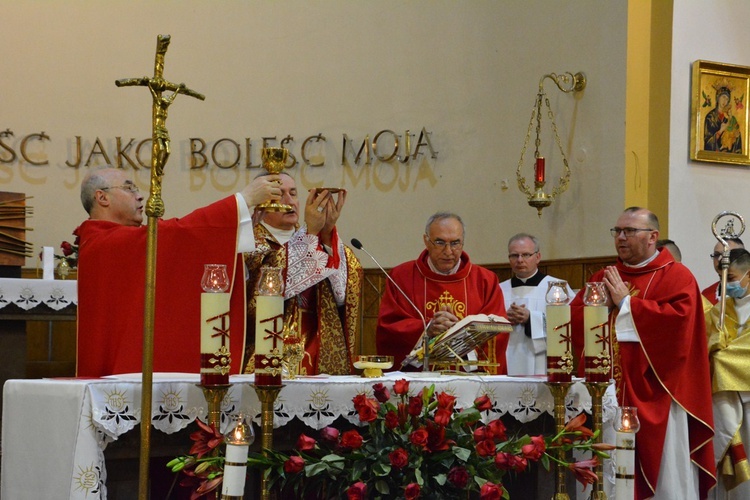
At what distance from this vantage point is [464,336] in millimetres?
4586

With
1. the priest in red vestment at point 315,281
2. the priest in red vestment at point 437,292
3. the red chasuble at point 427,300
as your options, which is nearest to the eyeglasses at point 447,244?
the priest in red vestment at point 437,292

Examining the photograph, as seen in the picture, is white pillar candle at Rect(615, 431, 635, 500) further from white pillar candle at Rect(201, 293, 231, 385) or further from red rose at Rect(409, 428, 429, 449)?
white pillar candle at Rect(201, 293, 231, 385)

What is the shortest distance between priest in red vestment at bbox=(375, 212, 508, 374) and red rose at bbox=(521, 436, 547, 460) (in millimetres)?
2376

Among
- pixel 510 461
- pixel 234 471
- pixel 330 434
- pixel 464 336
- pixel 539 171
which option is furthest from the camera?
pixel 539 171

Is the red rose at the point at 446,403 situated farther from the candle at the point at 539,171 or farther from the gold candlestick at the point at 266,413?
the candle at the point at 539,171

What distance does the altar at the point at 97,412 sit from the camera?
343 centimetres

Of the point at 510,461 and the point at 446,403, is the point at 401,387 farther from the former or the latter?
the point at 510,461

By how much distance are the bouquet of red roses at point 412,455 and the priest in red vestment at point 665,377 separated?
2.50 m

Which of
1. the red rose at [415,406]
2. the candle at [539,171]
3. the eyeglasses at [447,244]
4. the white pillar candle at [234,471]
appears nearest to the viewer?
the white pillar candle at [234,471]

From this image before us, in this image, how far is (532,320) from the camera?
288 inches

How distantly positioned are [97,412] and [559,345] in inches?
66.1

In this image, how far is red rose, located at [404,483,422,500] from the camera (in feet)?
10.8

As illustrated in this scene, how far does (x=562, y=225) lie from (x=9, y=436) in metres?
5.60

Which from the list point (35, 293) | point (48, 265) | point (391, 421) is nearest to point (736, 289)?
point (391, 421)
